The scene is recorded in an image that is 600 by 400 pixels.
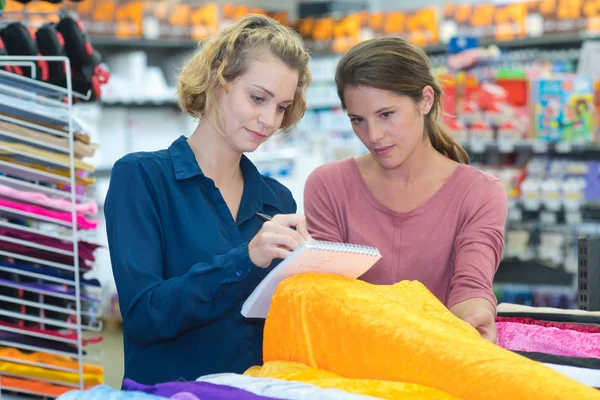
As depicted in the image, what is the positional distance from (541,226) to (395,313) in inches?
180

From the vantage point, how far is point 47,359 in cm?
238

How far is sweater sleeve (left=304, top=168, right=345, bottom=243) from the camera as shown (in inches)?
82.9

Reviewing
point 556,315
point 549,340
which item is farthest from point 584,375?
point 556,315

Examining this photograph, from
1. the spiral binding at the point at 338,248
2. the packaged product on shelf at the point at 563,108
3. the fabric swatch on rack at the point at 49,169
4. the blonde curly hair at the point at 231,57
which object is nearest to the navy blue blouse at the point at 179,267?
the blonde curly hair at the point at 231,57

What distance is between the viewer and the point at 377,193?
2.12 meters

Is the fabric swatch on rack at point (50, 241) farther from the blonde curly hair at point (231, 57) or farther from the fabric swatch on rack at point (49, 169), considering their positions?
the blonde curly hair at point (231, 57)

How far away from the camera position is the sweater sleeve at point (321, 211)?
6.91 feet

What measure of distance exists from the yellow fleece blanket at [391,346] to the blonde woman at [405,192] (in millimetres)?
620

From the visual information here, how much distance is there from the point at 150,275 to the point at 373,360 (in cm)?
56

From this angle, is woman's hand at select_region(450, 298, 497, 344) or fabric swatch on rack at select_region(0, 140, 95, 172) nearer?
woman's hand at select_region(450, 298, 497, 344)

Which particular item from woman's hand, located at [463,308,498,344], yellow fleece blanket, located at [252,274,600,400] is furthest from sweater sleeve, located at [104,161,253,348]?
woman's hand, located at [463,308,498,344]

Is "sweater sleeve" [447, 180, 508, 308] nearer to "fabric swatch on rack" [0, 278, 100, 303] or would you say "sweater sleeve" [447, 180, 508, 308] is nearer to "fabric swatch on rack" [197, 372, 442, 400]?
"fabric swatch on rack" [197, 372, 442, 400]

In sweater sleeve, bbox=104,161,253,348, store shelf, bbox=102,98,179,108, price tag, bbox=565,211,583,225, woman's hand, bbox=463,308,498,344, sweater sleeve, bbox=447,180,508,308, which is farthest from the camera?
store shelf, bbox=102,98,179,108

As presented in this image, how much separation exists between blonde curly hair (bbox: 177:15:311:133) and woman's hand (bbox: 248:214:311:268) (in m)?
0.40
